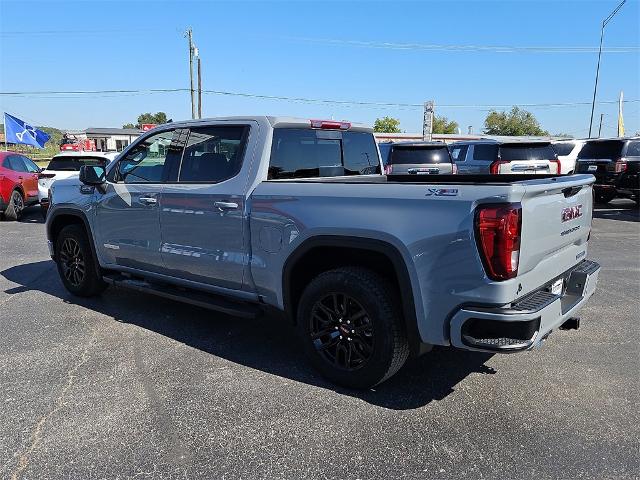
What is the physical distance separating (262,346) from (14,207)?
1067 centimetres

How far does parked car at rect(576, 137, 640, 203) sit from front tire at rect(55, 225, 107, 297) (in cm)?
1230

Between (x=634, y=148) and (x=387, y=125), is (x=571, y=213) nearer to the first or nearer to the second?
(x=634, y=148)

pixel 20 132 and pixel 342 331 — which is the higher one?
pixel 20 132

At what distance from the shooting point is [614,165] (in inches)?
517

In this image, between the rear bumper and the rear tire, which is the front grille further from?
the rear tire

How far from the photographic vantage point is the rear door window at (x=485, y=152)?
42.7 ft

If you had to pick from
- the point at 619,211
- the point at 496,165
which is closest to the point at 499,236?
the point at 496,165

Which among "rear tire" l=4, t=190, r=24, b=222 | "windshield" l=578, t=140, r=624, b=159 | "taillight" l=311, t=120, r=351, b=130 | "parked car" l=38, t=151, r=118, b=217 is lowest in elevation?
"rear tire" l=4, t=190, r=24, b=222

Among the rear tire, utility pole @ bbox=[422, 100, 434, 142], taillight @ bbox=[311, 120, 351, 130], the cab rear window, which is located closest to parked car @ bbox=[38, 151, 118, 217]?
the rear tire

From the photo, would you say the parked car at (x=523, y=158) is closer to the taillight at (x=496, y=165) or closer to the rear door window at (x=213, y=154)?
the taillight at (x=496, y=165)

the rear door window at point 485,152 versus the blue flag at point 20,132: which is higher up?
the blue flag at point 20,132

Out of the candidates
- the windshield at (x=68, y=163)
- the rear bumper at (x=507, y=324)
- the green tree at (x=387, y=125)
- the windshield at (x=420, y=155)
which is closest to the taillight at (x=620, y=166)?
the windshield at (x=420, y=155)

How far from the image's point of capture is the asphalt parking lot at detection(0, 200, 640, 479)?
282 centimetres

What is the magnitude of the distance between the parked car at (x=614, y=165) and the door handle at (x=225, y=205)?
1211 cm
